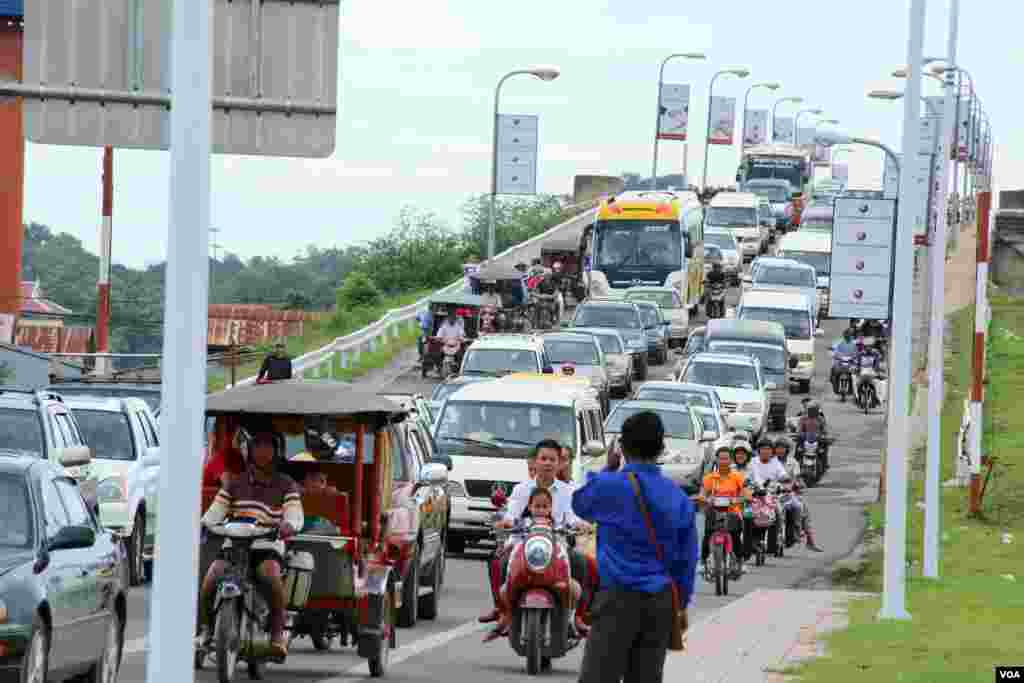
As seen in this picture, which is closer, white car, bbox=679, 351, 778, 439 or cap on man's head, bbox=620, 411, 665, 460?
A: cap on man's head, bbox=620, 411, 665, 460

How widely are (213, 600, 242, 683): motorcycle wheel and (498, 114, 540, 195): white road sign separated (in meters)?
53.2

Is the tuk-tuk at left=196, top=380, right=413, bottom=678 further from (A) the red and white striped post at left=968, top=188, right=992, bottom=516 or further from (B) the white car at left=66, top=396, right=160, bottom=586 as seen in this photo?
(A) the red and white striped post at left=968, top=188, right=992, bottom=516

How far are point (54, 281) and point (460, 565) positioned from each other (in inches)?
2550

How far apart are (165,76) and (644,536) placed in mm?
3060

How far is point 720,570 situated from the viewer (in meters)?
27.4

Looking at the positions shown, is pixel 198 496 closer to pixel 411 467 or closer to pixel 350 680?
pixel 350 680

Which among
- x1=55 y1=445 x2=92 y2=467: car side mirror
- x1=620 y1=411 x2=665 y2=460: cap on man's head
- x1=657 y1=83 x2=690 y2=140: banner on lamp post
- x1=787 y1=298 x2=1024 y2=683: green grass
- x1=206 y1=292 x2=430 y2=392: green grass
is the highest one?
x1=657 y1=83 x2=690 y2=140: banner on lamp post

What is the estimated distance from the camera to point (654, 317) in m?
62.2

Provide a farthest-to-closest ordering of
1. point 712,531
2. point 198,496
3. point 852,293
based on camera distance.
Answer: point 852,293
point 712,531
point 198,496

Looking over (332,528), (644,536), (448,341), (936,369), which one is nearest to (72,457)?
(332,528)

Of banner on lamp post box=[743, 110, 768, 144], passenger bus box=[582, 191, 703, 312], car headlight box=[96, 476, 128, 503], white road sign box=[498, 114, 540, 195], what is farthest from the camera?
banner on lamp post box=[743, 110, 768, 144]

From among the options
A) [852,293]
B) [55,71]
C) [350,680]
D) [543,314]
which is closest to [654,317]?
[543,314]

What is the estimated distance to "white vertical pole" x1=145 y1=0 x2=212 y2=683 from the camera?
9.91 metres

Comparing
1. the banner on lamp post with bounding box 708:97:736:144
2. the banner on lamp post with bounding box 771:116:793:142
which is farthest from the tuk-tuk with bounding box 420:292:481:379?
the banner on lamp post with bounding box 771:116:793:142
